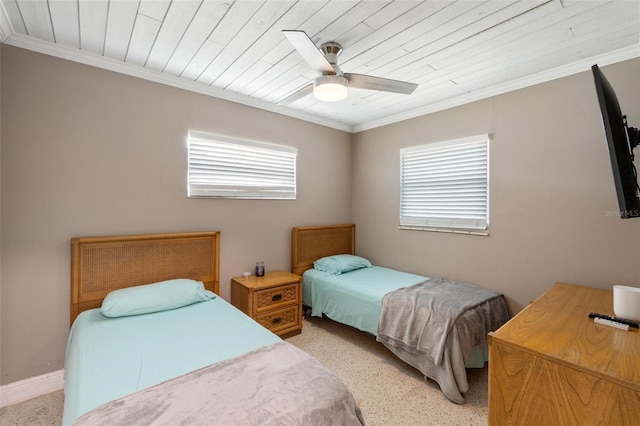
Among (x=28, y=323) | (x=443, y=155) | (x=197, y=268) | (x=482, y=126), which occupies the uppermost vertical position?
(x=482, y=126)

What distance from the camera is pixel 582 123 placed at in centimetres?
227

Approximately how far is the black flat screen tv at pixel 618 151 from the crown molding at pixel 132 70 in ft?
8.96

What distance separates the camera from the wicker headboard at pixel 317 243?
3.48m

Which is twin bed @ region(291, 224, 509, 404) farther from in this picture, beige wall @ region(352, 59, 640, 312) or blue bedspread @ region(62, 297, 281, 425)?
blue bedspread @ region(62, 297, 281, 425)

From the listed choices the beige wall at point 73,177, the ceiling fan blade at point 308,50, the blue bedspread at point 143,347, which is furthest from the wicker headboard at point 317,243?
the ceiling fan blade at point 308,50

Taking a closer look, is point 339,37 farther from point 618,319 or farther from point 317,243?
point 317,243

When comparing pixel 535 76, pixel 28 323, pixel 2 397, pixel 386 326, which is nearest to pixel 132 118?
Result: pixel 28 323

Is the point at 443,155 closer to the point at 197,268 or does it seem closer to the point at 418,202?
the point at 418,202

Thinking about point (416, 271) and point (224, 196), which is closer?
point (224, 196)

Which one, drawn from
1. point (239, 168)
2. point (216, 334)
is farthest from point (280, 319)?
point (239, 168)

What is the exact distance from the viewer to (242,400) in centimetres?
114

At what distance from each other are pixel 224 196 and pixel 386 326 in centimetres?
202

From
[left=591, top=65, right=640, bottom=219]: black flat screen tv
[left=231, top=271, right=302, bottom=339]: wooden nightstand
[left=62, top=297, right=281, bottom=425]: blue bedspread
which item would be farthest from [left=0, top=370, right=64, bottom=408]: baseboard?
[left=591, top=65, right=640, bottom=219]: black flat screen tv

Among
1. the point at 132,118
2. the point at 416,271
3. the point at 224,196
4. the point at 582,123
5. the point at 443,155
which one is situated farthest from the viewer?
the point at 416,271
